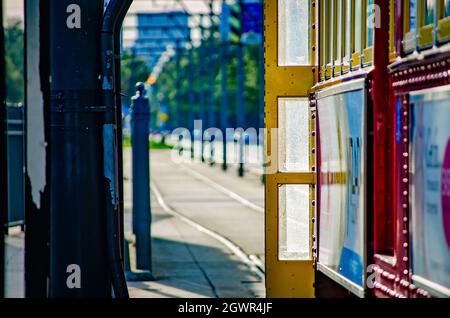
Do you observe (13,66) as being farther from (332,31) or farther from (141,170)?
(332,31)

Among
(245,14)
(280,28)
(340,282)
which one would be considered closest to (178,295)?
(280,28)

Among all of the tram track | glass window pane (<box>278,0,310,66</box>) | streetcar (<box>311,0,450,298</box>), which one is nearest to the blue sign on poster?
the tram track

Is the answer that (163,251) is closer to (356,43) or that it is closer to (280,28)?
(280,28)

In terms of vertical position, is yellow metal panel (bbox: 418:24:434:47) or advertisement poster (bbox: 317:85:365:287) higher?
yellow metal panel (bbox: 418:24:434:47)

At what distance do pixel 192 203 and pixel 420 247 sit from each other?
23137mm

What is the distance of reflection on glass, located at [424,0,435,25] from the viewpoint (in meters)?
4.78

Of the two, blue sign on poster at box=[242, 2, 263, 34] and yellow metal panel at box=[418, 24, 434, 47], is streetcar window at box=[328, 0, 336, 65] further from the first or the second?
blue sign on poster at box=[242, 2, 263, 34]

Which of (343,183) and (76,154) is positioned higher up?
(76,154)

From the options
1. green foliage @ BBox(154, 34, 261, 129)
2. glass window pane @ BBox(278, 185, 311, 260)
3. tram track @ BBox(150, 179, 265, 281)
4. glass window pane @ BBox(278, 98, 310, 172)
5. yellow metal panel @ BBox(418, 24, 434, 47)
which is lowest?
tram track @ BBox(150, 179, 265, 281)

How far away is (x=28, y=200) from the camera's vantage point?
244 inches

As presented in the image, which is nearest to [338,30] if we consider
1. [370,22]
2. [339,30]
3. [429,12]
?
[339,30]

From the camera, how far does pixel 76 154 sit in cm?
609

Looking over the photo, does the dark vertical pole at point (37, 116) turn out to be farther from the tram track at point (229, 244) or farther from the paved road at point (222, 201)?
the paved road at point (222, 201)

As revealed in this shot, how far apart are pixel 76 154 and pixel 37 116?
0.93ft
